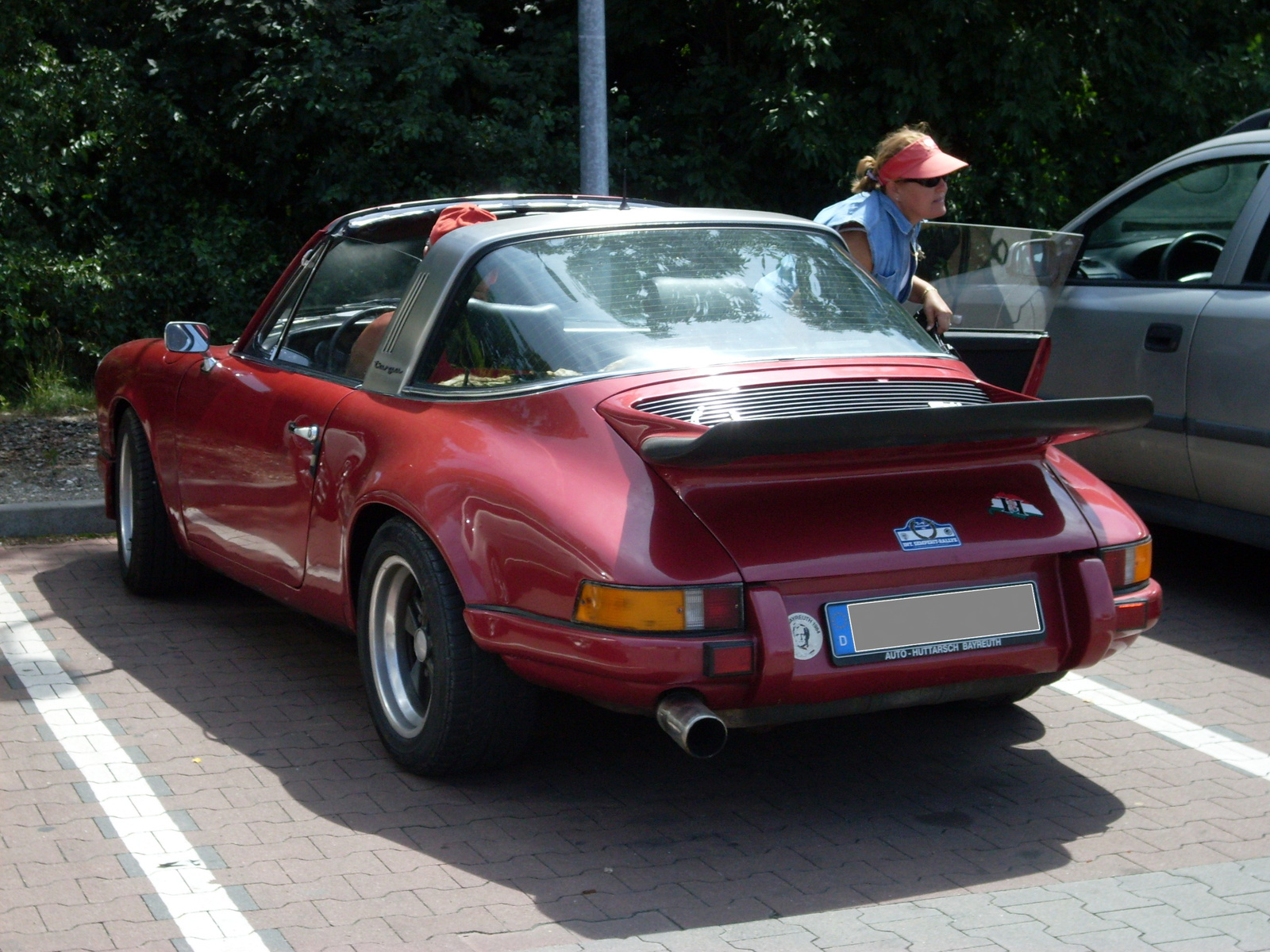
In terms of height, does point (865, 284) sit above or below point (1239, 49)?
below

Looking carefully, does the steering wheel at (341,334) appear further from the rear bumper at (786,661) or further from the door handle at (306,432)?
the rear bumper at (786,661)

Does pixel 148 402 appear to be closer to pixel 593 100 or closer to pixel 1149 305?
pixel 593 100

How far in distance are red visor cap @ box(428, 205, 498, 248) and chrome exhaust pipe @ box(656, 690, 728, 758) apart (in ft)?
6.42

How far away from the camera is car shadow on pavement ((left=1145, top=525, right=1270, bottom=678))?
5.97 metres

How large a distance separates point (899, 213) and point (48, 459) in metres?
5.36

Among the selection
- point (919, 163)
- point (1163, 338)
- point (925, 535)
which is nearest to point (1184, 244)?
point (1163, 338)

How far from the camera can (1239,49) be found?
39.9 feet

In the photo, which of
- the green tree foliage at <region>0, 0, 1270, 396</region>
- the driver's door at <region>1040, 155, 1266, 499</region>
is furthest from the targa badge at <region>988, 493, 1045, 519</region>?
the green tree foliage at <region>0, 0, 1270, 396</region>

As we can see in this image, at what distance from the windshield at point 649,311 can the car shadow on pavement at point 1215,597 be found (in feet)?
6.79

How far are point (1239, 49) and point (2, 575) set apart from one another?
32.3 feet

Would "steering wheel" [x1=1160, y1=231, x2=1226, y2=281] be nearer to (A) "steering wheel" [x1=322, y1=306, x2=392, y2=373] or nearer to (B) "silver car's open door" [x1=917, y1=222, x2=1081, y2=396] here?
(B) "silver car's open door" [x1=917, y1=222, x2=1081, y2=396]

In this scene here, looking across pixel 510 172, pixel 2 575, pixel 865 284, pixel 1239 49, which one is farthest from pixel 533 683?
pixel 1239 49

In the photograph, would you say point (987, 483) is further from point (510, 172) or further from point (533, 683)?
point (510, 172)

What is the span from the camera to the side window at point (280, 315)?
221 inches
